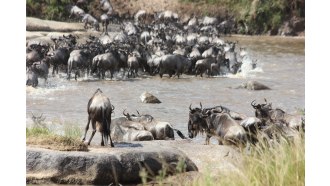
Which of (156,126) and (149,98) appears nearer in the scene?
(156,126)

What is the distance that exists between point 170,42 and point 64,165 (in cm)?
1768

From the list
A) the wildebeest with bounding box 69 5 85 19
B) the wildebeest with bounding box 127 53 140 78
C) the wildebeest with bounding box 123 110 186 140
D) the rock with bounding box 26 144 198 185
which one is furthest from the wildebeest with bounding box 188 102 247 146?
the wildebeest with bounding box 69 5 85 19

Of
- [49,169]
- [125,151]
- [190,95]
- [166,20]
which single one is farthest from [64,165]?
[166,20]

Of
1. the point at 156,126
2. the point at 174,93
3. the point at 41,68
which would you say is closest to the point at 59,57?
the point at 41,68

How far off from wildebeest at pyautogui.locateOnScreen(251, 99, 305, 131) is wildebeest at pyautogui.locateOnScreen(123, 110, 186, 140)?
58.3 inches

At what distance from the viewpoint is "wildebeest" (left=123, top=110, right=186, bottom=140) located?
482 inches

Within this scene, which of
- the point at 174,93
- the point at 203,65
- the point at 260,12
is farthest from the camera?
the point at 260,12

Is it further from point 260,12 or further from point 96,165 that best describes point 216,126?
point 260,12

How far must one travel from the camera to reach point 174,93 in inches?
641

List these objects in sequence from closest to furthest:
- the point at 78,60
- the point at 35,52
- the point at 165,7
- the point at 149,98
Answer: the point at 149,98, the point at 35,52, the point at 78,60, the point at 165,7

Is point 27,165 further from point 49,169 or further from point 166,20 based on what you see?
point 166,20

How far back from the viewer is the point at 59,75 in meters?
19.8

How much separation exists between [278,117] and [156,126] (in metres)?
2.10

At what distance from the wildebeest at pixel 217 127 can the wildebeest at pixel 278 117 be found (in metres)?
0.68
